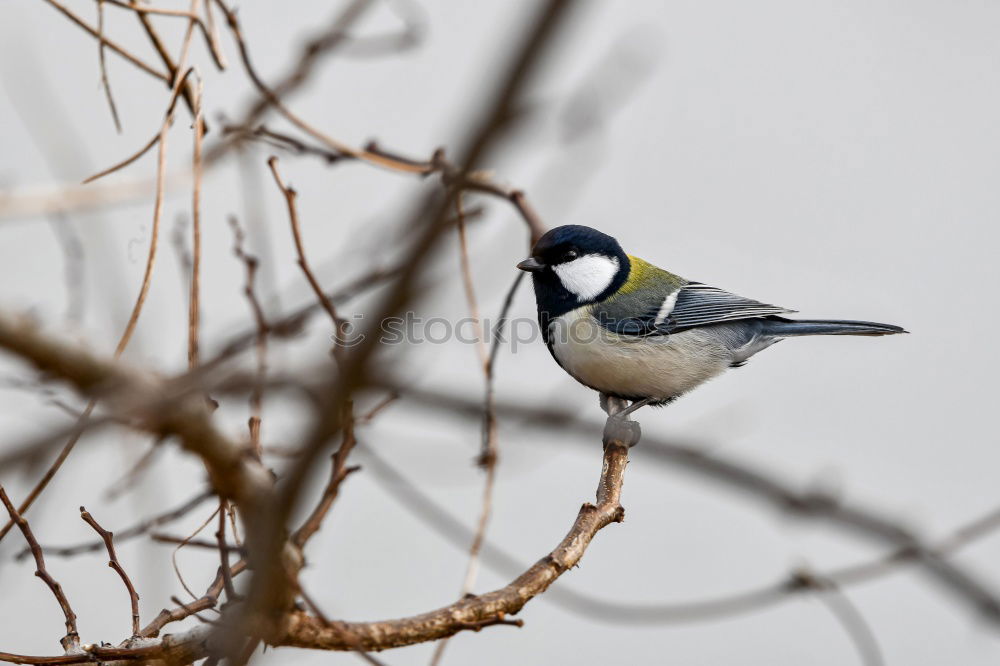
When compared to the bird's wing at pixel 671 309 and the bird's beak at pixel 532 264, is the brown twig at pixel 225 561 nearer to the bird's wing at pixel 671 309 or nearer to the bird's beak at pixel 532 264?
the bird's beak at pixel 532 264

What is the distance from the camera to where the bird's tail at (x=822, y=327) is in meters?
2.31

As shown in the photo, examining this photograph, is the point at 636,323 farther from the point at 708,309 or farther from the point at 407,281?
the point at 407,281

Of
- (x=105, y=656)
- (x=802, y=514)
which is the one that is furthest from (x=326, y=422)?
(x=105, y=656)

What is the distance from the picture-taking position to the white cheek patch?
2363 millimetres

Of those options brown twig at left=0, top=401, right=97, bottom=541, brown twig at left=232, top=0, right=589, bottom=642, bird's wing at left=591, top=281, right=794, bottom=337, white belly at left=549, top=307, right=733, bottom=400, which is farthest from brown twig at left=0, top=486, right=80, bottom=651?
bird's wing at left=591, top=281, right=794, bottom=337

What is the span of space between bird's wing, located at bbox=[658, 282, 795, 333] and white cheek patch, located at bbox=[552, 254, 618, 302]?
0.60ft

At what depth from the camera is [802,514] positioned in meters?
0.65

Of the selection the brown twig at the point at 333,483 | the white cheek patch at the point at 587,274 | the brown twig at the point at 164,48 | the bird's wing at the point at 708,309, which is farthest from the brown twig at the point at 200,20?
the bird's wing at the point at 708,309

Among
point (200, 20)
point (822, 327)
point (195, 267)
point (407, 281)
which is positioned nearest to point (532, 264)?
point (822, 327)

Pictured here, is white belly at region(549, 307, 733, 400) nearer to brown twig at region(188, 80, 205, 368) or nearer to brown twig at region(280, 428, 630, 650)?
brown twig at region(280, 428, 630, 650)

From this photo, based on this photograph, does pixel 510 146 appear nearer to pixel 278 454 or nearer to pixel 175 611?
pixel 175 611

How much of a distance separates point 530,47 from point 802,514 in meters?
0.41

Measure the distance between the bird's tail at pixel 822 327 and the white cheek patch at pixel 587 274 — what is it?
1.51 ft

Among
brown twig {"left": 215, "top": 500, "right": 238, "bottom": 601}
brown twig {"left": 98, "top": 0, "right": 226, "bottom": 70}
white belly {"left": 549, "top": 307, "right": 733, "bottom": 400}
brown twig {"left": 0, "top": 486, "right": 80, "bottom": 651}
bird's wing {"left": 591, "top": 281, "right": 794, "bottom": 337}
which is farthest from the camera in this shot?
bird's wing {"left": 591, "top": 281, "right": 794, "bottom": 337}
